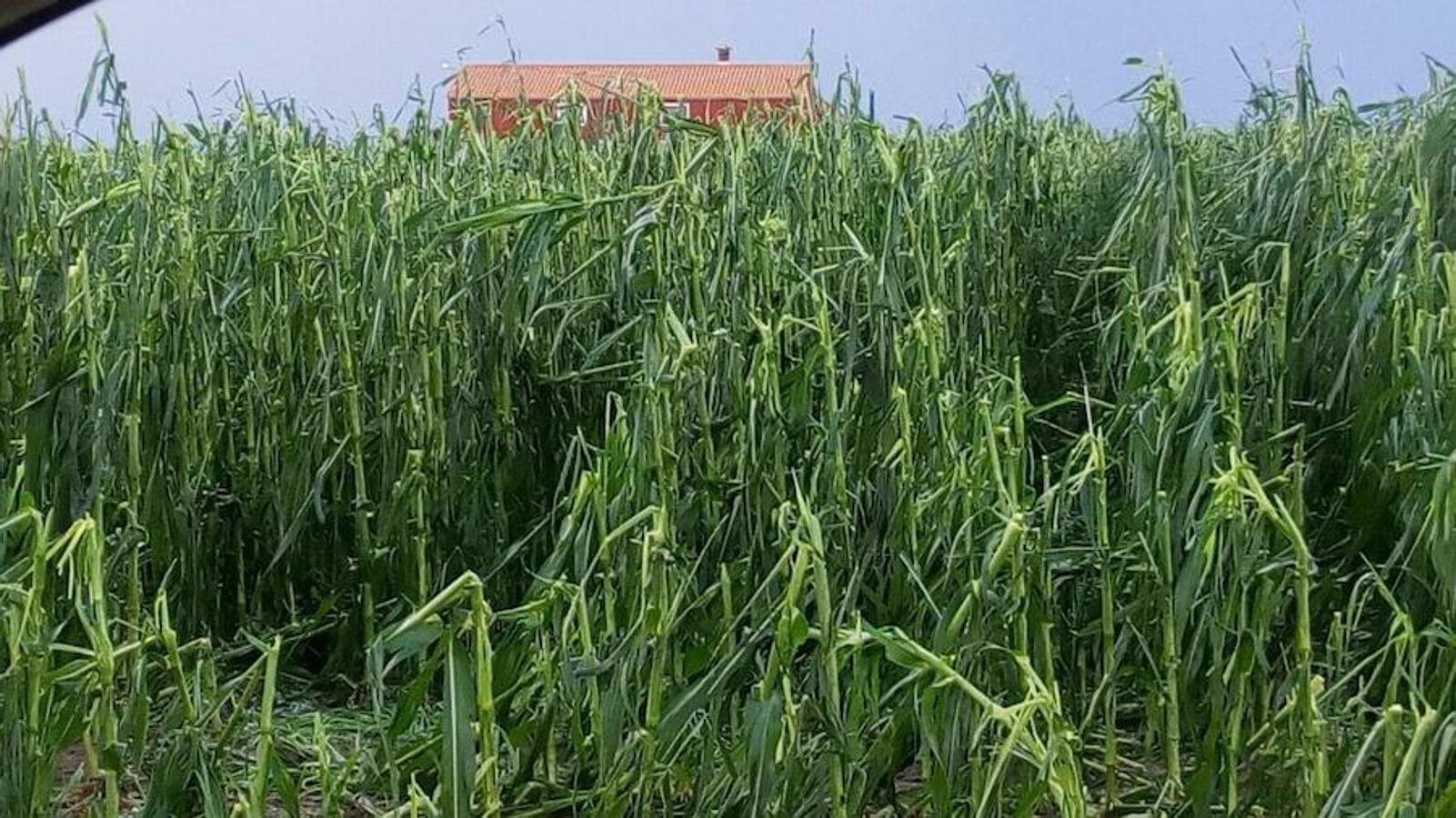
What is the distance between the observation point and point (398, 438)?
48.8 inches

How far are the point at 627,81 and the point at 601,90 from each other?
50mm

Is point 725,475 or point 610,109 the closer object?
point 725,475

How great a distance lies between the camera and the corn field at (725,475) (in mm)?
807

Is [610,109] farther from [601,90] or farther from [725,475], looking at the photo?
[725,475]

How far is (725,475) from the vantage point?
104 cm

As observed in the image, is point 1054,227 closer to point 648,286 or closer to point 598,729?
point 648,286

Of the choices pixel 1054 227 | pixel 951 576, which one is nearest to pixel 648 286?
pixel 951 576

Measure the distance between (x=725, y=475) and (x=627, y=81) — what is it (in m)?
0.71

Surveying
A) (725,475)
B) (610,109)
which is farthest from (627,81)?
(725,475)

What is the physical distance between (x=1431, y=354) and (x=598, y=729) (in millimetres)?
715

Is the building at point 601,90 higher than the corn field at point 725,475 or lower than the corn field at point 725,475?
higher

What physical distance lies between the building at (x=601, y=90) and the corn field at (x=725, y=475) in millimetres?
68

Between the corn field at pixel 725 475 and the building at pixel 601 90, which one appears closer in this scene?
the corn field at pixel 725 475

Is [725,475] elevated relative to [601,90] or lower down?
lower down
